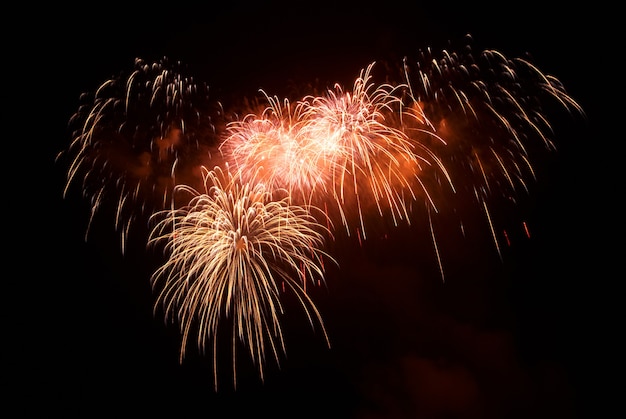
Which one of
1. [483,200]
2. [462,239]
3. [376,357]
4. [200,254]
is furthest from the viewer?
[376,357]

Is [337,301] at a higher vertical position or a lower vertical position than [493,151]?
lower

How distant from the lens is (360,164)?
26.2ft

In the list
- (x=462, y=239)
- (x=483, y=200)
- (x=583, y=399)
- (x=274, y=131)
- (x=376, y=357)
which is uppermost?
(x=274, y=131)

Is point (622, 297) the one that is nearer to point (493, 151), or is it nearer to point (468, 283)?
point (468, 283)

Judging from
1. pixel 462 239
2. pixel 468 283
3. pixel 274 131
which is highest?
pixel 274 131

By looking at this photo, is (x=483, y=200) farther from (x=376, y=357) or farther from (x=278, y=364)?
(x=278, y=364)

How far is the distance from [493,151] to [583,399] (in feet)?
27.8

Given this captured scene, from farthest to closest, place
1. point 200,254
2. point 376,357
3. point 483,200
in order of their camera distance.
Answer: point 376,357, point 483,200, point 200,254

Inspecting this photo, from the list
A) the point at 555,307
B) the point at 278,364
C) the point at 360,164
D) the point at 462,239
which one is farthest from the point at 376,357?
the point at 360,164

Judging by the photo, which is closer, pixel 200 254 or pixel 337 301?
pixel 200 254

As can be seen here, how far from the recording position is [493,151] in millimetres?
8336

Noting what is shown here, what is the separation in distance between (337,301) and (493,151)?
6555mm

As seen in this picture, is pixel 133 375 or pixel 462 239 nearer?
pixel 462 239

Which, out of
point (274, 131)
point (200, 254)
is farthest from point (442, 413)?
point (274, 131)
